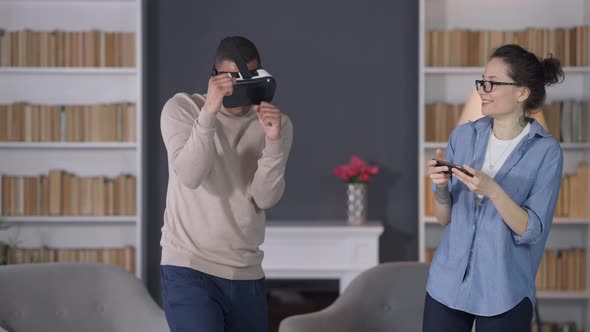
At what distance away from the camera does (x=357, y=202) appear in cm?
516

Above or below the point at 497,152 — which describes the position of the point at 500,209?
below

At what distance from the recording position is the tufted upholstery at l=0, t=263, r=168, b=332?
339 cm

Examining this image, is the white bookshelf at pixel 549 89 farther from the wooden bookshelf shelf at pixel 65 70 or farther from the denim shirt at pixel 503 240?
the denim shirt at pixel 503 240

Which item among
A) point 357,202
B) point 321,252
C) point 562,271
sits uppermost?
Result: point 357,202

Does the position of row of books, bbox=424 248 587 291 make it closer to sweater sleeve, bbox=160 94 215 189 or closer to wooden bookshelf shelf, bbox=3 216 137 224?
wooden bookshelf shelf, bbox=3 216 137 224

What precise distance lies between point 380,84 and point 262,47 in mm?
736

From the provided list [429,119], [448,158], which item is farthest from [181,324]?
[429,119]

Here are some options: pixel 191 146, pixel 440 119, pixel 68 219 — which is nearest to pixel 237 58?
pixel 191 146

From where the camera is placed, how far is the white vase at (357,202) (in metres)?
5.16

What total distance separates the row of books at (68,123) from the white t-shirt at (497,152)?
124 inches

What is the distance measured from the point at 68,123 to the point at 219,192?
9.57 ft

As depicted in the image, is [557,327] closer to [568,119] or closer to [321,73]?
[568,119]

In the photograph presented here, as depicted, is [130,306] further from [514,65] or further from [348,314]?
[514,65]

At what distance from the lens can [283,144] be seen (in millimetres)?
2568
